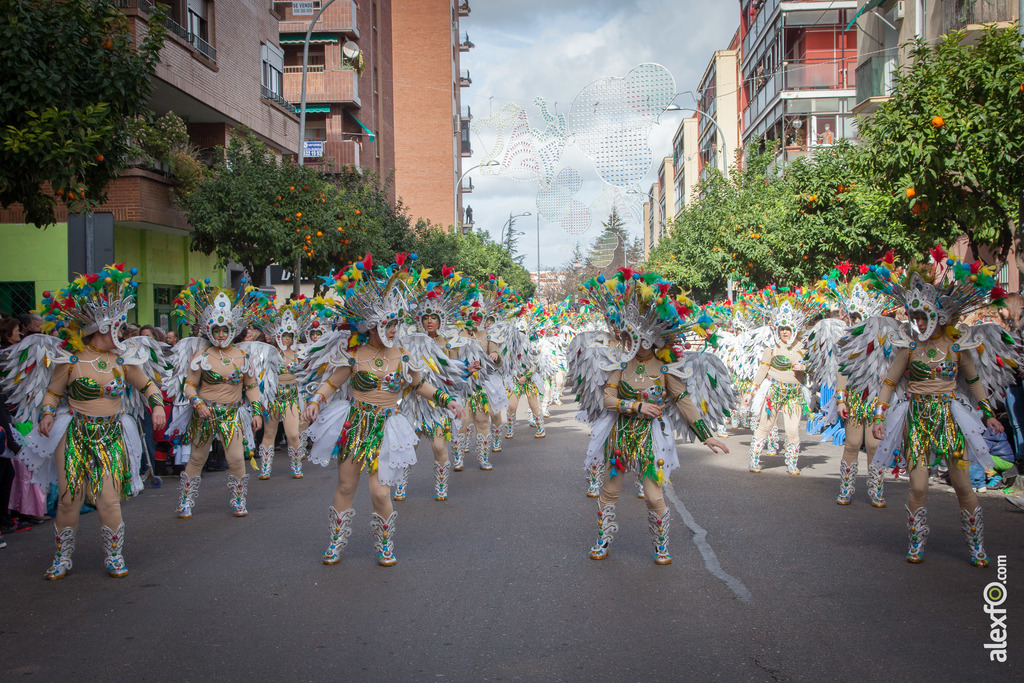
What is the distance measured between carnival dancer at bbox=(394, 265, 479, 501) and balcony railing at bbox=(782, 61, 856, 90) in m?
28.8

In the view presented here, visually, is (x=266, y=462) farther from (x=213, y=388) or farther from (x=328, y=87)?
(x=328, y=87)

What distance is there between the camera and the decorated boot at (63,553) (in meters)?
6.74

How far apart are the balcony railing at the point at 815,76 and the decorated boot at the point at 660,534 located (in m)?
32.8

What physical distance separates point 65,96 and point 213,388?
3.11 meters

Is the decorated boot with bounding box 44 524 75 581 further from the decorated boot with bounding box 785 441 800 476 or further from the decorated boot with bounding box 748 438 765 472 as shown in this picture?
the decorated boot with bounding box 785 441 800 476

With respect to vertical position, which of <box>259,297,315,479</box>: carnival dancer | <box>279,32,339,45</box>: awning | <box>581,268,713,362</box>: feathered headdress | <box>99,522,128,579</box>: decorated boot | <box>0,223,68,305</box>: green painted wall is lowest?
<box>99,522,128,579</box>: decorated boot

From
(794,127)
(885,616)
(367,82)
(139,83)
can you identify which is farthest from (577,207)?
(367,82)

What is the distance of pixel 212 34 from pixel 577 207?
11.4 meters

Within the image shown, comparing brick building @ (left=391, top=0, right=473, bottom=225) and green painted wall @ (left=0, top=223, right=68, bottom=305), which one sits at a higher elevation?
brick building @ (left=391, top=0, right=473, bottom=225)

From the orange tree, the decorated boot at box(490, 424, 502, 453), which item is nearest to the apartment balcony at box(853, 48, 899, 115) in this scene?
the orange tree

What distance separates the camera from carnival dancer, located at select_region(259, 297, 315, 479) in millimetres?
11688

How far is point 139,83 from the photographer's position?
898 cm

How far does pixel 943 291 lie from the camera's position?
22.5 ft

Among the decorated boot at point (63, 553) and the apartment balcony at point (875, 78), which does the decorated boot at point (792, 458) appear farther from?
the apartment balcony at point (875, 78)
